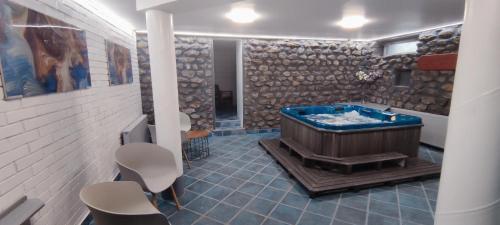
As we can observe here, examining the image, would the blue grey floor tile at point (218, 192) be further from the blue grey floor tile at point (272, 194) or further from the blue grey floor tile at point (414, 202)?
the blue grey floor tile at point (414, 202)

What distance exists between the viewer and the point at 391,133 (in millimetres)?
3443

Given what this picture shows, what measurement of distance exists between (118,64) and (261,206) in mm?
2783

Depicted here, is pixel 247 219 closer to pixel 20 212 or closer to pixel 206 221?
pixel 206 221

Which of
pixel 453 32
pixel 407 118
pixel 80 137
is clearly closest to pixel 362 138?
pixel 407 118

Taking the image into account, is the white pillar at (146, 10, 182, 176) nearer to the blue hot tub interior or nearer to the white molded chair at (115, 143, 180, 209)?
the white molded chair at (115, 143, 180, 209)

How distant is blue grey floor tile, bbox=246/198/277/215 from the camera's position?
8.36ft

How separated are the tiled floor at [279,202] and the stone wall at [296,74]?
2.44 m

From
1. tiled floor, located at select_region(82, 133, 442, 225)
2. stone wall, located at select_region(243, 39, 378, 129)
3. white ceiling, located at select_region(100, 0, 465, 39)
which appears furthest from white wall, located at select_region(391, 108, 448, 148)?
stone wall, located at select_region(243, 39, 378, 129)

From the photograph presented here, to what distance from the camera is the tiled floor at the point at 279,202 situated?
240 centimetres

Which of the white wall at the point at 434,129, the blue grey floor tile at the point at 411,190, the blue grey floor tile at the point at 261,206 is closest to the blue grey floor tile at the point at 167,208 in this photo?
the blue grey floor tile at the point at 261,206

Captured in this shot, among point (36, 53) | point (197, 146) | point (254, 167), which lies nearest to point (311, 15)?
point (254, 167)

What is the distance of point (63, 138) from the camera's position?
1.95 metres

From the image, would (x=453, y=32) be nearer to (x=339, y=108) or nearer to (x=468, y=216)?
(x=339, y=108)

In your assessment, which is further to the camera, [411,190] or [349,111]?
[349,111]
